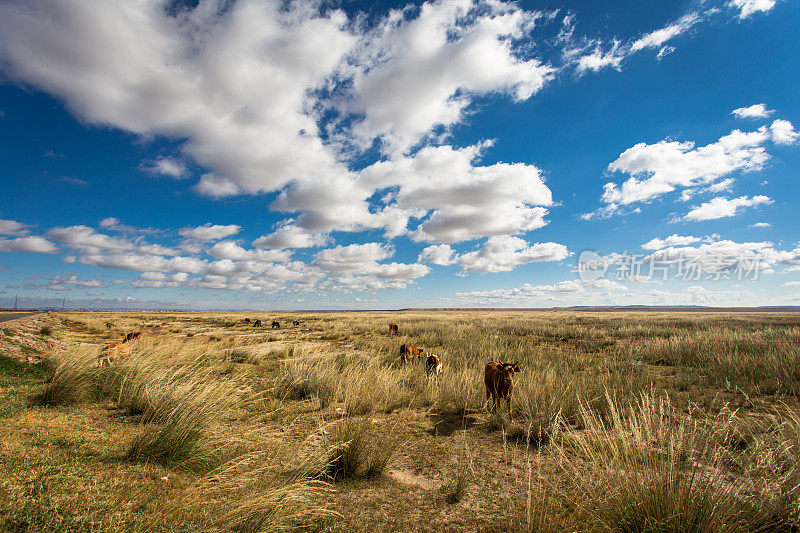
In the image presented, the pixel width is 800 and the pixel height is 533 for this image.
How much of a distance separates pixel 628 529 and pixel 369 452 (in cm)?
273

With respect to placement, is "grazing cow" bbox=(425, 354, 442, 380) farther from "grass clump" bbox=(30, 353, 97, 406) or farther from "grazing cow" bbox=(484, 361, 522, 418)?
"grass clump" bbox=(30, 353, 97, 406)

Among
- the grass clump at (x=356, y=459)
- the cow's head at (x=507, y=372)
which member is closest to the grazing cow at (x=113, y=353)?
the grass clump at (x=356, y=459)

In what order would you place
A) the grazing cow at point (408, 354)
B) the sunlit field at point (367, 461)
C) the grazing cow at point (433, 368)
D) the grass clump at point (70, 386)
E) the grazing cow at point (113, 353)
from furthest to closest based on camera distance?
the grazing cow at point (408, 354)
the grazing cow at point (433, 368)
the grazing cow at point (113, 353)
the grass clump at point (70, 386)
the sunlit field at point (367, 461)

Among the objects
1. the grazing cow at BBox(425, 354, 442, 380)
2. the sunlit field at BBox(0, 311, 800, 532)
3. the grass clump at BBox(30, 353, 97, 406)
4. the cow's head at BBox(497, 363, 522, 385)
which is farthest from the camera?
the grazing cow at BBox(425, 354, 442, 380)

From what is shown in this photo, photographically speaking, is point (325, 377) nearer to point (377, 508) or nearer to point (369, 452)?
point (369, 452)

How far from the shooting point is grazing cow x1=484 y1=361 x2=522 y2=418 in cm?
645

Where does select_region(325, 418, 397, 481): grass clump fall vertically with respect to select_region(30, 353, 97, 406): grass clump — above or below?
below

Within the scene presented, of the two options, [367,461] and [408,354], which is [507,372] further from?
[408,354]

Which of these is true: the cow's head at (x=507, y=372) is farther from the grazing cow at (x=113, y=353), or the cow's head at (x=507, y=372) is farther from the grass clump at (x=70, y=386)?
the grazing cow at (x=113, y=353)

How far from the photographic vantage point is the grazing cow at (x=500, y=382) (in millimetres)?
6445

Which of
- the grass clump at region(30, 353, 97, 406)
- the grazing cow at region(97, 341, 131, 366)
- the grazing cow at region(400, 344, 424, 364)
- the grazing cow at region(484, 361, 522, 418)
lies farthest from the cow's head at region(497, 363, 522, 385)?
the grazing cow at region(97, 341, 131, 366)

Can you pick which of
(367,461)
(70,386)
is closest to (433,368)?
(367,461)

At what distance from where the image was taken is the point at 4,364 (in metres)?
7.77

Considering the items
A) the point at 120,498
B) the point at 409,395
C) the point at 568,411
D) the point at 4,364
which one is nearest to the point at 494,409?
the point at 568,411
